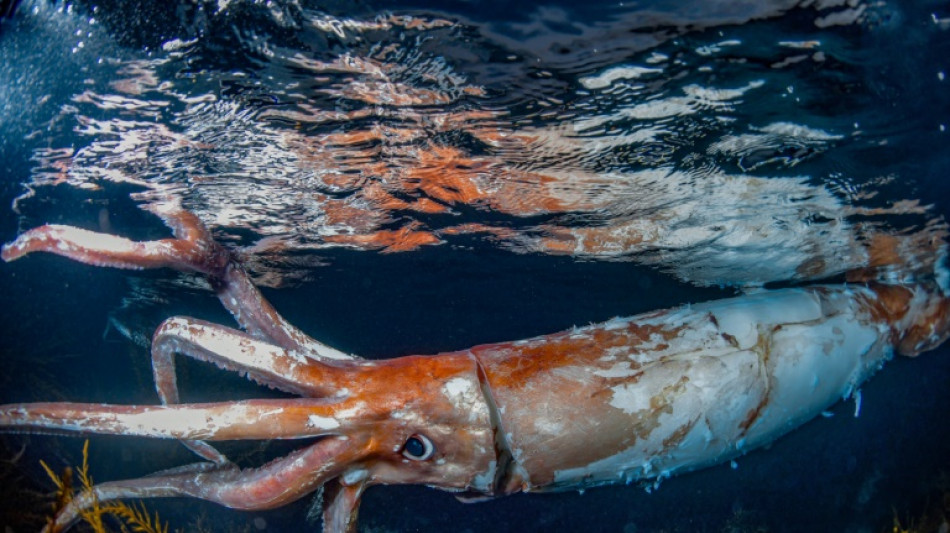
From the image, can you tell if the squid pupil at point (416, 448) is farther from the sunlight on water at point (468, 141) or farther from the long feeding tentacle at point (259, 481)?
the sunlight on water at point (468, 141)

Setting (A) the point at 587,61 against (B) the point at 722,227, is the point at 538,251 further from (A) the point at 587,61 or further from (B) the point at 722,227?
(A) the point at 587,61

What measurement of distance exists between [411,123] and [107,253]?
9.37 feet

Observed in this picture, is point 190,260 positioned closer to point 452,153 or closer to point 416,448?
point 416,448

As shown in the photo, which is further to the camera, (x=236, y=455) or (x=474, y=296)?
(x=474, y=296)

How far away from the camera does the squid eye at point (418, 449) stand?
3023 millimetres

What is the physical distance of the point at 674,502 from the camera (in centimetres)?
1300

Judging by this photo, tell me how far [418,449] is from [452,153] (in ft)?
11.4

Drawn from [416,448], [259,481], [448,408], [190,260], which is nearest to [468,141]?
[190,260]

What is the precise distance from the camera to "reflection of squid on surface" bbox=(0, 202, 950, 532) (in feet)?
8.89

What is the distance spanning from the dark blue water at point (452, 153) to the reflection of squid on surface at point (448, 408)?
1889mm

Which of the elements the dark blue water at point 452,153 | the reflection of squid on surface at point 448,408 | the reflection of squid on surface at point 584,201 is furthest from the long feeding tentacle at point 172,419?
the reflection of squid on surface at point 584,201

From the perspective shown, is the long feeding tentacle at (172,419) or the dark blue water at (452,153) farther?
the dark blue water at (452,153)

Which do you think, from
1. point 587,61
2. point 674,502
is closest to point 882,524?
point 674,502

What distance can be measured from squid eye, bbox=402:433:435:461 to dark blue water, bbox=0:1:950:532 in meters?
2.99
